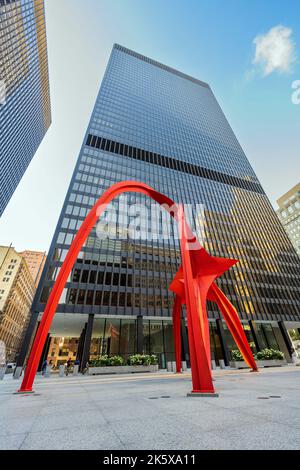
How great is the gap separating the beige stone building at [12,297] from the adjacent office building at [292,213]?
121m

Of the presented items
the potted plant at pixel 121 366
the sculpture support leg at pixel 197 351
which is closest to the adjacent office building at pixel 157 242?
the potted plant at pixel 121 366

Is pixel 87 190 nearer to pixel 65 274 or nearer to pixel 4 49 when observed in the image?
pixel 65 274

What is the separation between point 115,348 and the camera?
106 ft

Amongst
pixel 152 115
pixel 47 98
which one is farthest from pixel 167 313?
pixel 47 98

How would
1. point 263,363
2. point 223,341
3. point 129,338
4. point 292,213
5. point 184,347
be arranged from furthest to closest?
point 292,213 < point 223,341 < point 184,347 < point 129,338 < point 263,363

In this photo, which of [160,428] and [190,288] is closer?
[160,428]

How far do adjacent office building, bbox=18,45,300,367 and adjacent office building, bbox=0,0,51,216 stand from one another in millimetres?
28717

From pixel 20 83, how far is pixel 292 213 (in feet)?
450

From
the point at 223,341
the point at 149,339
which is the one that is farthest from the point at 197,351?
the point at 223,341

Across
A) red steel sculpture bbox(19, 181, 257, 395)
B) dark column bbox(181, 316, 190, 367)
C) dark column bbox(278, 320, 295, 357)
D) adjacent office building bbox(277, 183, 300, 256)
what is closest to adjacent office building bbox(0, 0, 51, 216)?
red steel sculpture bbox(19, 181, 257, 395)

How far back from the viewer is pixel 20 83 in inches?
2995

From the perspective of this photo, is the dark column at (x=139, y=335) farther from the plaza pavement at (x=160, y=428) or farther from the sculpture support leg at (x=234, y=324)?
the plaza pavement at (x=160, y=428)

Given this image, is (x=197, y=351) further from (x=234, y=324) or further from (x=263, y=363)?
(x=263, y=363)

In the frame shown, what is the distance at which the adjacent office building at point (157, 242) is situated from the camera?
33497 millimetres
